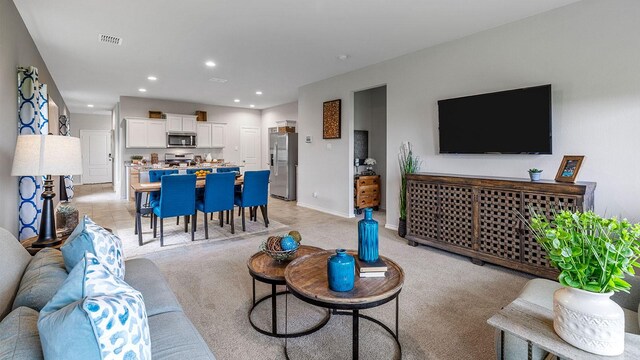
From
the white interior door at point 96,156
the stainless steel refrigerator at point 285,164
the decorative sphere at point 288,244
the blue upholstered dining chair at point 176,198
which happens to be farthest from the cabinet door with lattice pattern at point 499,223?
the white interior door at point 96,156

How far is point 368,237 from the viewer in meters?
1.84

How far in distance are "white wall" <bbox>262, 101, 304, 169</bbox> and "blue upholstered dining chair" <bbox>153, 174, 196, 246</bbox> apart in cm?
485

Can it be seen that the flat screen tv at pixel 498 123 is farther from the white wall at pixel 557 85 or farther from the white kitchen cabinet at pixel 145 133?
the white kitchen cabinet at pixel 145 133

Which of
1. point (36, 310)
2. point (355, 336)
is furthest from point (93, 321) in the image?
point (355, 336)

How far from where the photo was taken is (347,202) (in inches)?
222

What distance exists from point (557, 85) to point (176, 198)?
4.44 meters

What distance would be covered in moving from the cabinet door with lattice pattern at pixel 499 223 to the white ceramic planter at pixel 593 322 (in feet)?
7.37

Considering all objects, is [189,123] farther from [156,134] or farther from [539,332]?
[539,332]

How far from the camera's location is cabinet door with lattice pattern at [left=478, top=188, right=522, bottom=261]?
121 inches

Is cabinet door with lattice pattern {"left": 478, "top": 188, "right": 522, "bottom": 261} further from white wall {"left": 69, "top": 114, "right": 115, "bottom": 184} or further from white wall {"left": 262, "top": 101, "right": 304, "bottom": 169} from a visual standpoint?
white wall {"left": 69, "top": 114, "right": 115, "bottom": 184}

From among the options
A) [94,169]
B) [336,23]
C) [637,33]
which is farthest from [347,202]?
[94,169]

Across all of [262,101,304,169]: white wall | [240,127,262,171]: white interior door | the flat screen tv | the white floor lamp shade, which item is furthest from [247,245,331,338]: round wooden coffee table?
[240,127,262,171]: white interior door

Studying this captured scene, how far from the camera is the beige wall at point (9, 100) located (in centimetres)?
265

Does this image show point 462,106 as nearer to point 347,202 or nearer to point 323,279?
point 347,202
